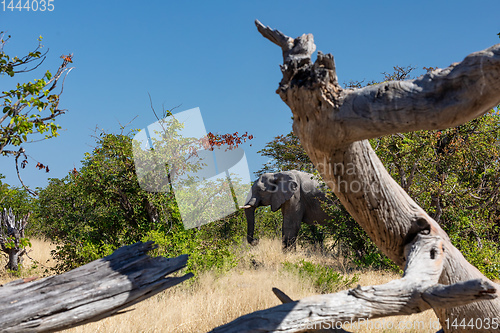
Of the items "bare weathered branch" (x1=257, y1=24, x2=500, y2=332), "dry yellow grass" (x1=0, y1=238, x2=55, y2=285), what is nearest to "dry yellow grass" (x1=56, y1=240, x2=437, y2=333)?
"bare weathered branch" (x1=257, y1=24, x2=500, y2=332)

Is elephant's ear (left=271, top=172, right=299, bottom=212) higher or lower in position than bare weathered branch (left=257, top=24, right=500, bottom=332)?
lower

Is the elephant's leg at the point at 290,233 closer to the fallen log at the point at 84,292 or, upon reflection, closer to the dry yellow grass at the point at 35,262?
the dry yellow grass at the point at 35,262

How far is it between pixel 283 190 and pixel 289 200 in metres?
0.36

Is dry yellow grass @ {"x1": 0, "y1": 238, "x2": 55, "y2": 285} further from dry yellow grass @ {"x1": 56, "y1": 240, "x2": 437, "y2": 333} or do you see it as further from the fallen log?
the fallen log

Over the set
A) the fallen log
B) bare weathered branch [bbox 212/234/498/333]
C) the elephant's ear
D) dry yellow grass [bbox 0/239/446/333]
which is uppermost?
the elephant's ear

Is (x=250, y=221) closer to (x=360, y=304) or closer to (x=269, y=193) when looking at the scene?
(x=269, y=193)

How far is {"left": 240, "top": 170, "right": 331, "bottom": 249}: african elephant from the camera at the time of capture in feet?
41.2

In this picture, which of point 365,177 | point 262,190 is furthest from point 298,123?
point 262,190

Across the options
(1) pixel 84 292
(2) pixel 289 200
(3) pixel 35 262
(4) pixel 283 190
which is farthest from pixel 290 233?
(1) pixel 84 292

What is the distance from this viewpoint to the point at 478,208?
28.3 ft

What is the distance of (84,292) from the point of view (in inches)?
131

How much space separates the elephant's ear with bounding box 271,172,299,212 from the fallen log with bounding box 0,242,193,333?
29.5 ft

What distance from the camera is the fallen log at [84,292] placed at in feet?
10.4

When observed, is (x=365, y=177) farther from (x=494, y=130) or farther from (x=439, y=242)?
(x=494, y=130)
